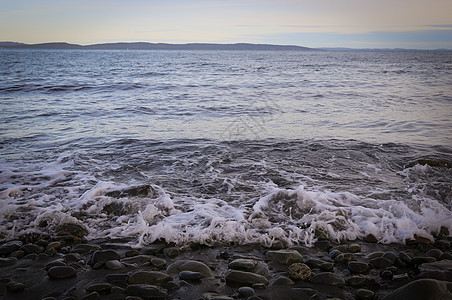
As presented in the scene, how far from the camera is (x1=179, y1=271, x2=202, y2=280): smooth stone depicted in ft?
10.0

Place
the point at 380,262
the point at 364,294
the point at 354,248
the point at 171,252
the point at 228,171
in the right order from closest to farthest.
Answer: the point at 364,294
the point at 380,262
the point at 171,252
the point at 354,248
the point at 228,171

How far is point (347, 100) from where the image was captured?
1564 cm

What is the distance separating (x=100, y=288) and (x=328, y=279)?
1978 millimetres

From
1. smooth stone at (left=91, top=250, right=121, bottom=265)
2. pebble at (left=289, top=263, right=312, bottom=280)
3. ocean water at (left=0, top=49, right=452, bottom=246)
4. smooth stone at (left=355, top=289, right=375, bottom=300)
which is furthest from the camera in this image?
ocean water at (left=0, top=49, right=452, bottom=246)

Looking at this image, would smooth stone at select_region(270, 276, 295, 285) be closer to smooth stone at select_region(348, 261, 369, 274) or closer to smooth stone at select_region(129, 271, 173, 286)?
smooth stone at select_region(348, 261, 369, 274)

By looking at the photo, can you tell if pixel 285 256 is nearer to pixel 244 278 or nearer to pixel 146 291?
pixel 244 278

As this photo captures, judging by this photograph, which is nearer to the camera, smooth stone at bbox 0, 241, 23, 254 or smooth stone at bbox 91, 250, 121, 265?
smooth stone at bbox 91, 250, 121, 265

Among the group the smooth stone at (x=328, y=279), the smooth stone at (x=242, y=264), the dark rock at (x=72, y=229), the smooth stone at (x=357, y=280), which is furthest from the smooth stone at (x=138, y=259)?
the smooth stone at (x=357, y=280)

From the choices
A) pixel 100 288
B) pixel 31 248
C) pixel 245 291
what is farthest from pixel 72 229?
pixel 245 291

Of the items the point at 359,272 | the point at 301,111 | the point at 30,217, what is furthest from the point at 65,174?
the point at 301,111

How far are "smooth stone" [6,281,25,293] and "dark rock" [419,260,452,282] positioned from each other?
350 cm

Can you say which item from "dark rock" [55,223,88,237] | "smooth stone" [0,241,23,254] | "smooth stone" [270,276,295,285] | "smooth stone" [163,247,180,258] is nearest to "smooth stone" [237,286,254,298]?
"smooth stone" [270,276,295,285]

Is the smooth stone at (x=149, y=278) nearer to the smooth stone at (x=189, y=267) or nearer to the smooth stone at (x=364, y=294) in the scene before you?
the smooth stone at (x=189, y=267)

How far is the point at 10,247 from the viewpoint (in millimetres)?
3605
